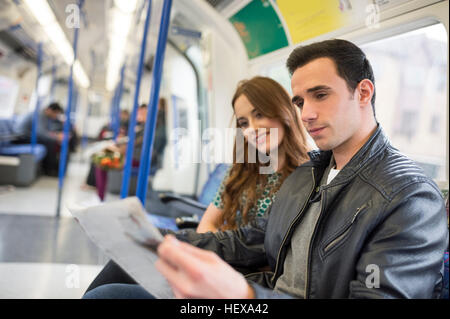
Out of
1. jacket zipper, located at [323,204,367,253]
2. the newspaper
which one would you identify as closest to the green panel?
jacket zipper, located at [323,204,367,253]

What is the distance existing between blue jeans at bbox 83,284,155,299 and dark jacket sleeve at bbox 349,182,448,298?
70cm

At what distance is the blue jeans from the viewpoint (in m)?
1.13

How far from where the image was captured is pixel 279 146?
175cm

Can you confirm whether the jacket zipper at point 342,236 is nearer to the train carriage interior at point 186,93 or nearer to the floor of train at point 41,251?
the train carriage interior at point 186,93

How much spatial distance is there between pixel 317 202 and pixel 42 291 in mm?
2196

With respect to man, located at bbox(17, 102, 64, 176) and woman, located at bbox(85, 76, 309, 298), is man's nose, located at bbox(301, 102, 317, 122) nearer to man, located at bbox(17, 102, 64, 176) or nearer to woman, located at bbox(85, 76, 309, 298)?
woman, located at bbox(85, 76, 309, 298)

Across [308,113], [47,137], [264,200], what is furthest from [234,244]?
[47,137]

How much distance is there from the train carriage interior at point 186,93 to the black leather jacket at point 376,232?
15.3 inches

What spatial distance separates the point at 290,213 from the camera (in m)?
1.17

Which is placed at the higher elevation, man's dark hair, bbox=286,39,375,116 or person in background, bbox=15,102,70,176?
man's dark hair, bbox=286,39,375,116

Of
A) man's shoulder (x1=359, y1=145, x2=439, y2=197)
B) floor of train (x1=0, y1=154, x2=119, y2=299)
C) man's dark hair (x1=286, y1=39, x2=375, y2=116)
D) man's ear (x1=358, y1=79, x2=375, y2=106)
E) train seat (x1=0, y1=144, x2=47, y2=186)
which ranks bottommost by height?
floor of train (x1=0, y1=154, x2=119, y2=299)

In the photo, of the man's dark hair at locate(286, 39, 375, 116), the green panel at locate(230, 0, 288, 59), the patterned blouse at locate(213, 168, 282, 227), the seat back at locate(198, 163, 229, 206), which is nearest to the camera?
the man's dark hair at locate(286, 39, 375, 116)
